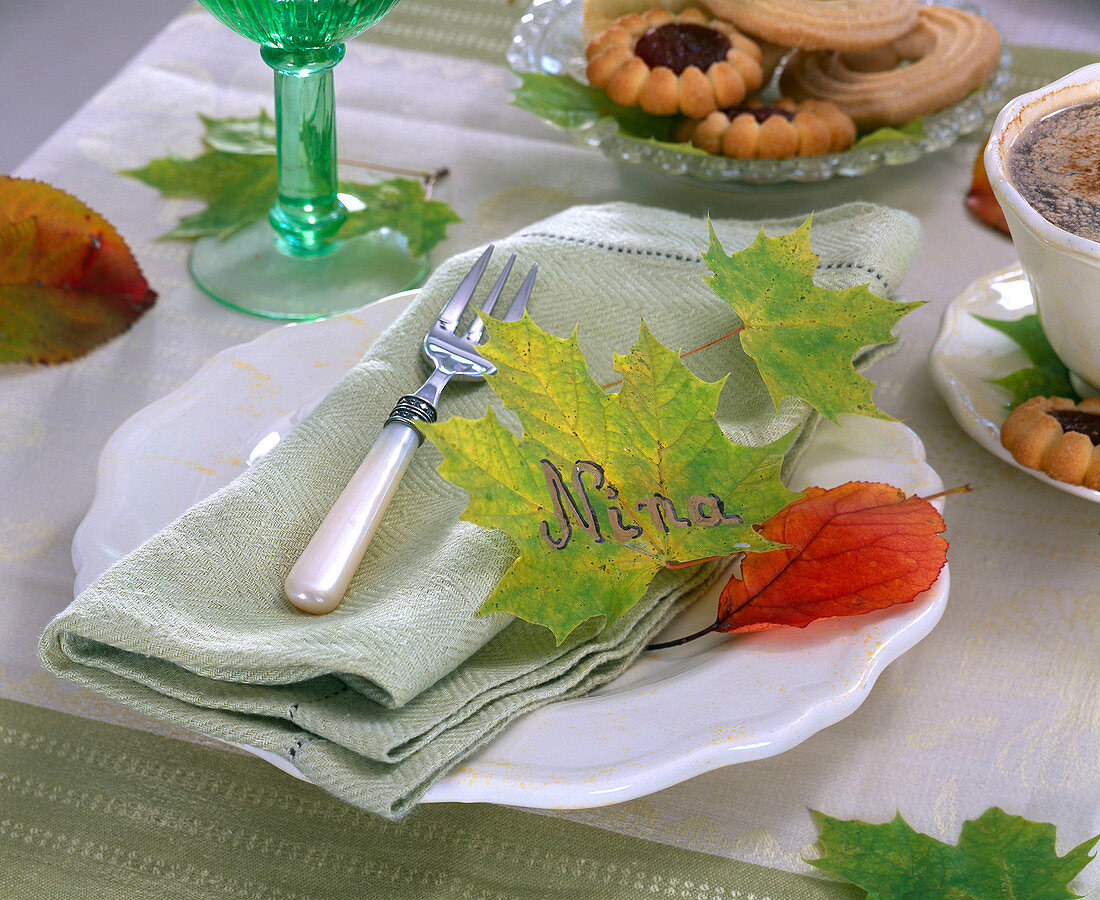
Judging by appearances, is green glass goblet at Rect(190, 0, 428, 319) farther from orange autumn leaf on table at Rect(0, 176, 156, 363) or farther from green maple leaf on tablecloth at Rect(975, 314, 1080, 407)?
green maple leaf on tablecloth at Rect(975, 314, 1080, 407)

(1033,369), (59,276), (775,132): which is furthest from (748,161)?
(59,276)

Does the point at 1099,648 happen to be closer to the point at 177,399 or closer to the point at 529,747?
the point at 529,747

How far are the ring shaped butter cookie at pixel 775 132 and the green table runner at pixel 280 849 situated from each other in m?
0.49

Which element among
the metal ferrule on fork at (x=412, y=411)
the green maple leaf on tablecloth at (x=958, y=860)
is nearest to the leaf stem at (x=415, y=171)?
the metal ferrule on fork at (x=412, y=411)

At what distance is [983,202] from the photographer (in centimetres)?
79

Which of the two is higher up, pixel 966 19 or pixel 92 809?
pixel 966 19

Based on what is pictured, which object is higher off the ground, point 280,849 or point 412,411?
point 412,411

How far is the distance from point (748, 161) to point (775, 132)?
0.03m

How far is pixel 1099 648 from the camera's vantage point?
513 millimetres

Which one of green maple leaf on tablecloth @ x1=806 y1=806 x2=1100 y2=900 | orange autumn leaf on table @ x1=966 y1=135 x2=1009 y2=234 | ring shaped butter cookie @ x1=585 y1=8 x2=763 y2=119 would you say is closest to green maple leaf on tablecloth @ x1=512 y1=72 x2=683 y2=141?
ring shaped butter cookie @ x1=585 y1=8 x2=763 y2=119

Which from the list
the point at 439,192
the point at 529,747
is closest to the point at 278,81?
the point at 439,192

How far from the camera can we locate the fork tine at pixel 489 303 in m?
0.55

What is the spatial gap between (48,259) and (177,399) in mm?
220

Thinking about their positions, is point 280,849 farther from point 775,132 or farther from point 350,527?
point 775,132
